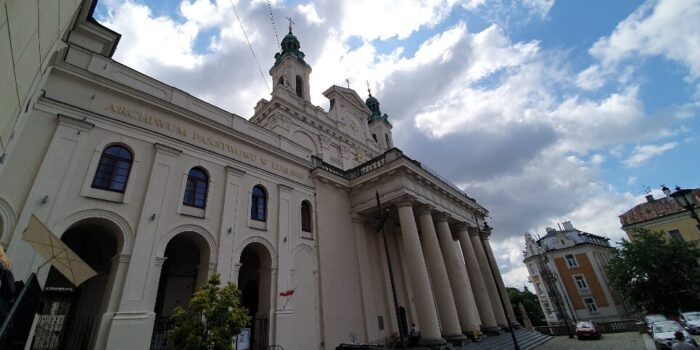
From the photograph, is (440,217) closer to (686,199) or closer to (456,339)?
(456,339)

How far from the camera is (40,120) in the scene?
1020cm

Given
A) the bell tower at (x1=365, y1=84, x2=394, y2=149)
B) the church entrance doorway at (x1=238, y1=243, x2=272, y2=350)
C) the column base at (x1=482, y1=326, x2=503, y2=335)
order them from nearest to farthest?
the church entrance doorway at (x1=238, y1=243, x2=272, y2=350) → the column base at (x1=482, y1=326, x2=503, y2=335) → the bell tower at (x1=365, y1=84, x2=394, y2=149)

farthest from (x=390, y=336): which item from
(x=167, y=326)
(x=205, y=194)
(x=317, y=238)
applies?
(x=205, y=194)

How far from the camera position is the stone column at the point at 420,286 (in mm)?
14750

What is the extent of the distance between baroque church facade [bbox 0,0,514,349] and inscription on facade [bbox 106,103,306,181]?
0.19 ft

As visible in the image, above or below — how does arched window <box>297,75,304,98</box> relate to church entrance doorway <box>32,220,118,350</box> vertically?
above

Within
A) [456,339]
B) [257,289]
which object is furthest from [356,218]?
[456,339]

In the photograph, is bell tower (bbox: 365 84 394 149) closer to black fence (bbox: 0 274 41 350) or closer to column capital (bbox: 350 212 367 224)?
column capital (bbox: 350 212 367 224)

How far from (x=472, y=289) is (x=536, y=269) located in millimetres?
40236

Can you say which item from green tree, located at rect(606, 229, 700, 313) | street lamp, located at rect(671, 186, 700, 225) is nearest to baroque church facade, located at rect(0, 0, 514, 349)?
street lamp, located at rect(671, 186, 700, 225)

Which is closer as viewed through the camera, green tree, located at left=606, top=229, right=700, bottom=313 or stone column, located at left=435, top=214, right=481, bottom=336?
stone column, located at left=435, top=214, right=481, bottom=336

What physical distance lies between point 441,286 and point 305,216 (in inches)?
327

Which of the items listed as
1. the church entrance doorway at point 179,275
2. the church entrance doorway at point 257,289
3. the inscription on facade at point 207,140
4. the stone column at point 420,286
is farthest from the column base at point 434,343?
the inscription on facade at point 207,140

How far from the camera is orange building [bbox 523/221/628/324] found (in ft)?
137
